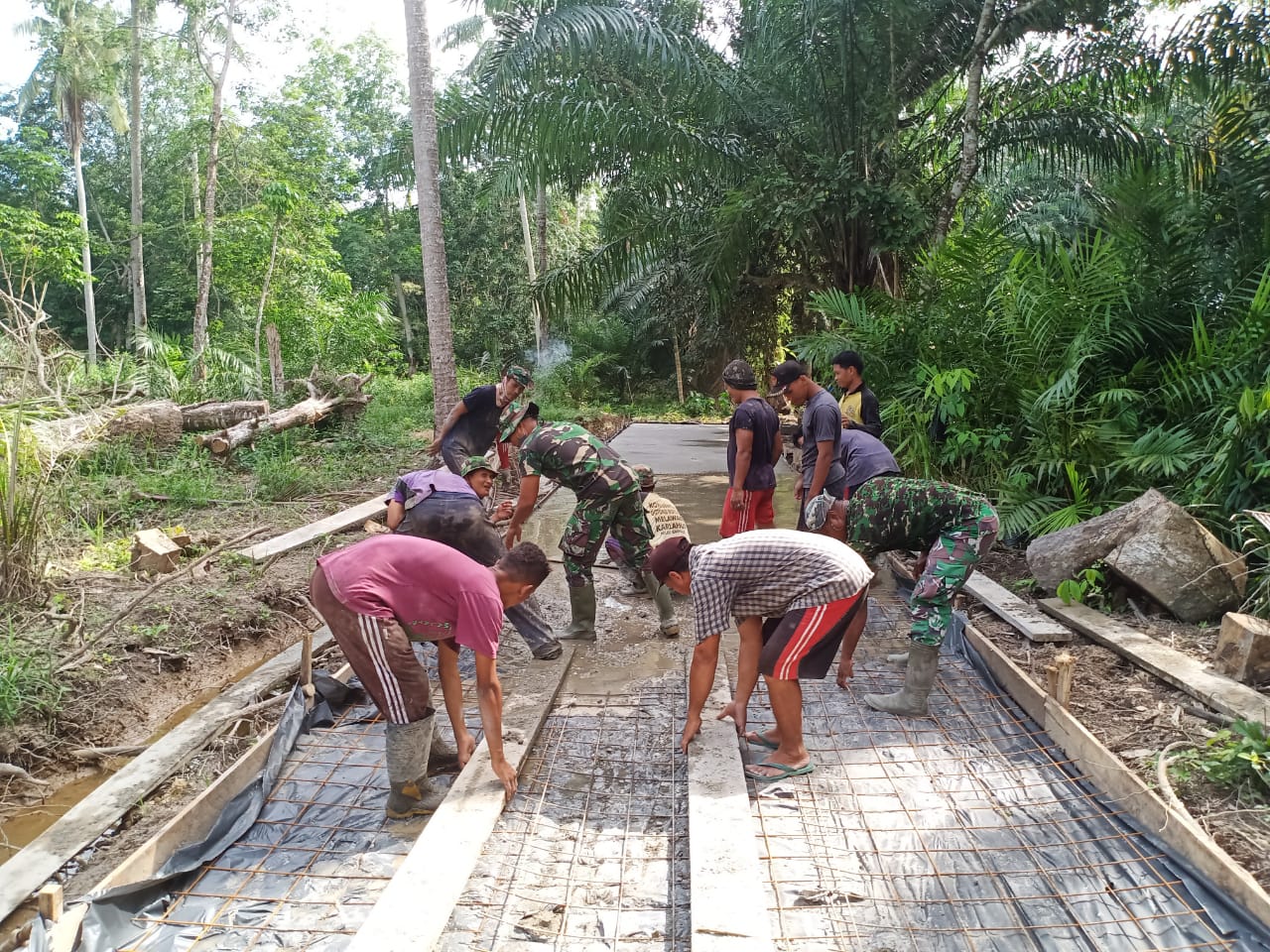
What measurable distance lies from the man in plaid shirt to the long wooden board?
966mm

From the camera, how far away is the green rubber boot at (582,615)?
4.68 meters

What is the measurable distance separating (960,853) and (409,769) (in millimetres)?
1827

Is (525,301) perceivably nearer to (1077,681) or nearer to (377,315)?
(377,315)

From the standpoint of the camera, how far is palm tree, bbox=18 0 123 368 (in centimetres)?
2197

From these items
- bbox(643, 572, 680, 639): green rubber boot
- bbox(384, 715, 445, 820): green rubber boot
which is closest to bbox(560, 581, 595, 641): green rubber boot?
bbox(643, 572, 680, 639): green rubber boot

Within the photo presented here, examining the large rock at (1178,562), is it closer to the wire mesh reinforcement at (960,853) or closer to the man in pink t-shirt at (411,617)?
the wire mesh reinforcement at (960,853)

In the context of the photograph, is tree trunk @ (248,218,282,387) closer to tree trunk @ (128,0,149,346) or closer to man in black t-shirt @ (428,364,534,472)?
tree trunk @ (128,0,149,346)

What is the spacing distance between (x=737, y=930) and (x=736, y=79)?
885cm

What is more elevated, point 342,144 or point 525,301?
point 342,144

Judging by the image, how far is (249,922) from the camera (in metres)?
2.44

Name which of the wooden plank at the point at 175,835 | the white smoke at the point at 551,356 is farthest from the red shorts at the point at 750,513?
the white smoke at the point at 551,356

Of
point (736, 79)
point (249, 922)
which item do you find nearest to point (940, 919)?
point (249, 922)

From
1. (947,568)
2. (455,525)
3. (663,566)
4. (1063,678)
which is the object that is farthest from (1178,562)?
(455,525)

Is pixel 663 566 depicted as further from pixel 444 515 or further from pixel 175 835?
pixel 175 835
